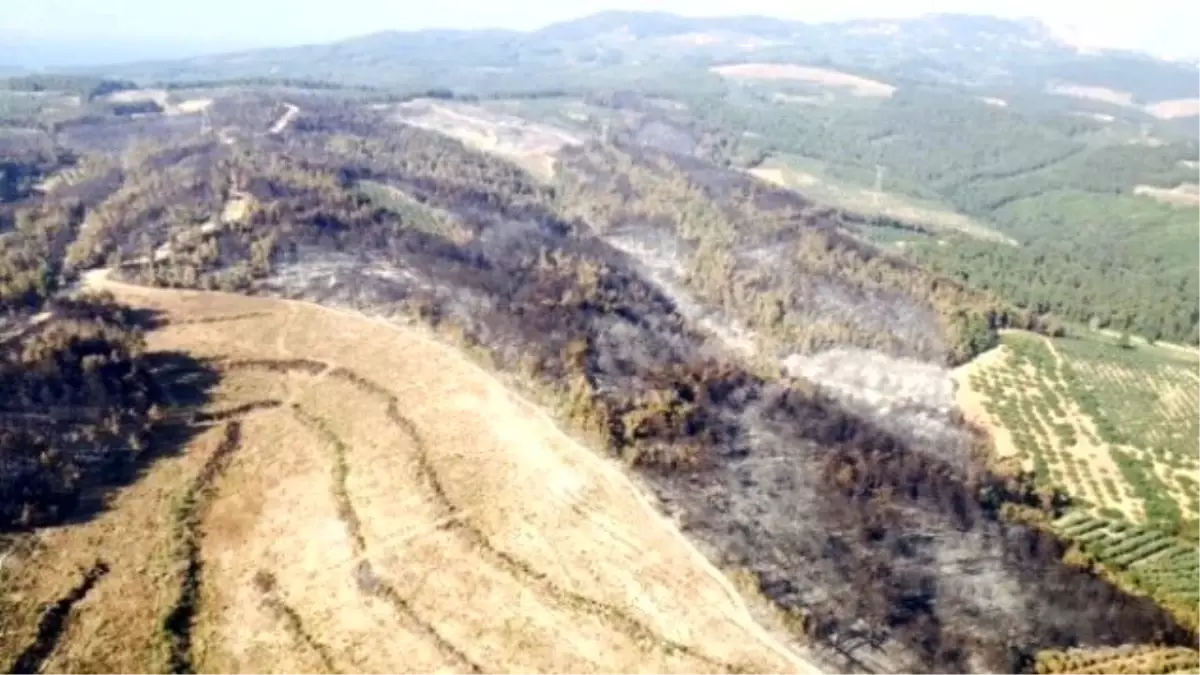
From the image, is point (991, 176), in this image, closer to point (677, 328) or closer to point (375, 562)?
point (677, 328)

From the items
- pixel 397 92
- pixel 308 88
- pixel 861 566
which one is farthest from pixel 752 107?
pixel 861 566

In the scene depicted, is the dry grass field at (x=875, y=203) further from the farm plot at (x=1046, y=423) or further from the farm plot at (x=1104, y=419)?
the farm plot at (x=1046, y=423)

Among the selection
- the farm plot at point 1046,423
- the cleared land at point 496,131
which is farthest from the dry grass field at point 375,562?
the cleared land at point 496,131

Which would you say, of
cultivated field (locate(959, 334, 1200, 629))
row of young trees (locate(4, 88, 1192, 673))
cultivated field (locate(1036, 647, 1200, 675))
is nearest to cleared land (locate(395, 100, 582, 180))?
row of young trees (locate(4, 88, 1192, 673))

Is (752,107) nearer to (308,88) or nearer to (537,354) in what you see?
(308,88)

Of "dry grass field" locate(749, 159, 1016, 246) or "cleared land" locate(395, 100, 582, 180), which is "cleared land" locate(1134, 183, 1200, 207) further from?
"cleared land" locate(395, 100, 582, 180)
